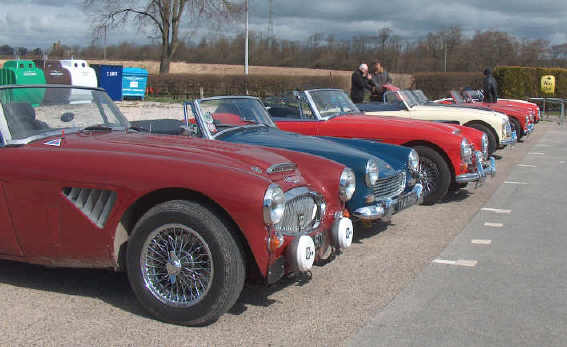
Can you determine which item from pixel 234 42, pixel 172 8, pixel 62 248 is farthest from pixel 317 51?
pixel 62 248

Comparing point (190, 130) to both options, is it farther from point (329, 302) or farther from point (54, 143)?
point (329, 302)

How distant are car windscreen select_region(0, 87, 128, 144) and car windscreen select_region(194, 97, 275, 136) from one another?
111 cm

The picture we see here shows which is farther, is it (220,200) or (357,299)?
(357,299)

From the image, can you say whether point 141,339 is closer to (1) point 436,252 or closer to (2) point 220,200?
(2) point 220,200

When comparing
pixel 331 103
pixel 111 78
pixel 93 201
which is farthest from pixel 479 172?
pixel 111 78

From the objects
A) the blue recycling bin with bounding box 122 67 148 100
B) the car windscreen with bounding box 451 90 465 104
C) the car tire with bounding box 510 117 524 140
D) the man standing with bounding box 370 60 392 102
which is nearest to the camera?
the man standing with bounding box 370 60 392 102

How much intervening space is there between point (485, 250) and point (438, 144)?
7.73 ft

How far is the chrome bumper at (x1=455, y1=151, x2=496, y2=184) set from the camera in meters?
7.79

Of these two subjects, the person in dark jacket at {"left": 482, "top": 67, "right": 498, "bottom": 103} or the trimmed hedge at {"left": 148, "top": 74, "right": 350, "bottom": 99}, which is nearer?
the person in dark jacket at {"left": 482, "top": 67, "right": 498, "bottom": 103}

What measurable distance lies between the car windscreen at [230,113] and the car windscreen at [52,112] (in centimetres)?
111

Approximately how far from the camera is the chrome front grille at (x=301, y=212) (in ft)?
12.8

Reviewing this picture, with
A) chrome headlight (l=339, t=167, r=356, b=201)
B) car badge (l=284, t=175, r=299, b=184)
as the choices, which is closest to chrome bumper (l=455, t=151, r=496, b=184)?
chrome headlight (l=339, t=167, r=356, b=201)

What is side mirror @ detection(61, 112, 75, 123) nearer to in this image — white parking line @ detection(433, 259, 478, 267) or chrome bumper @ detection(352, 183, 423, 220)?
chrome bumper @ detection(352, 183, 423, 220)

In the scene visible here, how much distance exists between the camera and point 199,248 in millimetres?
3648
